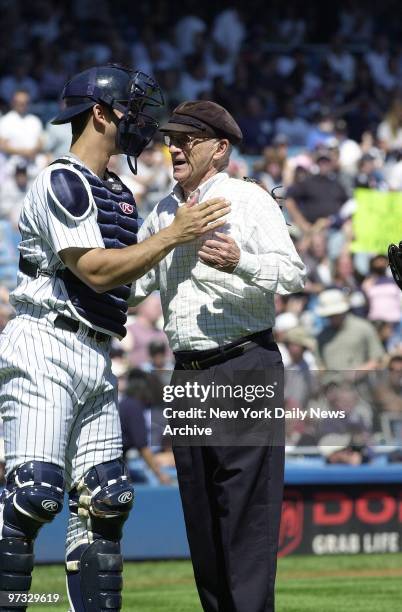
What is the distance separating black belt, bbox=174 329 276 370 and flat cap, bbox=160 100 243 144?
35.3 inches

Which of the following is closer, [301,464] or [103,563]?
[103,563]

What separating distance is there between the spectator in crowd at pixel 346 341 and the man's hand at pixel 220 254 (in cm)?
638

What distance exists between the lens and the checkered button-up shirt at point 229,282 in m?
5.27

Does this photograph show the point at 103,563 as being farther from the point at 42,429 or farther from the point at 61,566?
the point at 61,566

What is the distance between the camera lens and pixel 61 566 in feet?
32.6

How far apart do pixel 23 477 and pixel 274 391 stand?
125 centimetres

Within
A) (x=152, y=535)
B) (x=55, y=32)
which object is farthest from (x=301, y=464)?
(x=55, y=32)

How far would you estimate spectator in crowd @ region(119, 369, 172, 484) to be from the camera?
10.1m

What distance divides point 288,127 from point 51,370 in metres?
12.8

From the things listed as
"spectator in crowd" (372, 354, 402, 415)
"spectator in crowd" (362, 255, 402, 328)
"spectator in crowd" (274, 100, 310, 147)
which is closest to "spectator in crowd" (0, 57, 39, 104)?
"spectator in crowd" (274, 100, 310, 147)

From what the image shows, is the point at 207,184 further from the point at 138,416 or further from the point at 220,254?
the point at 138,416

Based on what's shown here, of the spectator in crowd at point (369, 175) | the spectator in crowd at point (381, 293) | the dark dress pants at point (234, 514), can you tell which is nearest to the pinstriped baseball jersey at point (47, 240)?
the dark dress pants at point (234, 514)

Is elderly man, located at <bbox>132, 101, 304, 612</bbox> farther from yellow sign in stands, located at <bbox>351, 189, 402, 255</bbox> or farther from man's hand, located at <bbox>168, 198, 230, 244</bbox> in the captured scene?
yellow sign in stands, located at <bbox>351, 189, 402, 255</bbox>

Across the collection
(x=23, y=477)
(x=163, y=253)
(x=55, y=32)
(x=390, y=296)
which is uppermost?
(x=55, y=32)
